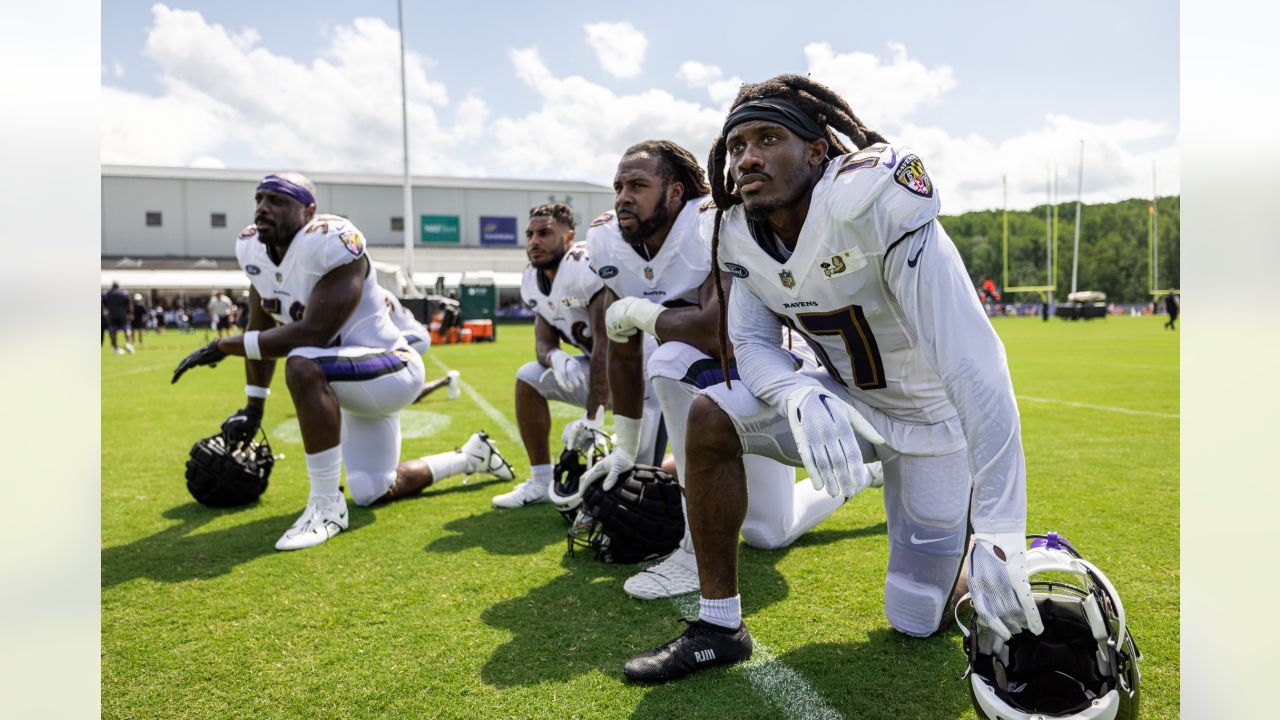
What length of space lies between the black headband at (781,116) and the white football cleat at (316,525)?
273cm

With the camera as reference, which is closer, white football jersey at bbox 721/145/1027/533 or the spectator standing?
white football jersey at bbox 721/145/1027/533

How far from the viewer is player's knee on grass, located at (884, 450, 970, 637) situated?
8.21 ft

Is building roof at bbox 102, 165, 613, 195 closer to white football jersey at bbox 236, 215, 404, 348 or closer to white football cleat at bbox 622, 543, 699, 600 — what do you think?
white football jersey at bbox 236, 215, 404, 348

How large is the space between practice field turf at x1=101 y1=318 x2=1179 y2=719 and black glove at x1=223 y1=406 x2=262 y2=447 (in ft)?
1.30

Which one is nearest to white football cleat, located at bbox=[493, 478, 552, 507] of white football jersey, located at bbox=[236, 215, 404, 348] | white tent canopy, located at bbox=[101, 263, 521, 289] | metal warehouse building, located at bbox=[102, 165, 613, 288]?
white football jersey, located at bbox=[236, 215, 404, 348]

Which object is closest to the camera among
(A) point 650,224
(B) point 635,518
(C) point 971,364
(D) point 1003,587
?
(D) point 1003,587

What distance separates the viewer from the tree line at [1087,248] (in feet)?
214

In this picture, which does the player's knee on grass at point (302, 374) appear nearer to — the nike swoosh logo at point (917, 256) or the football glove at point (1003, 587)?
the nike swoosh logo at point (917, 256)

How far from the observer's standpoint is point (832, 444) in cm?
214

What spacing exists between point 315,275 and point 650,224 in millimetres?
1817

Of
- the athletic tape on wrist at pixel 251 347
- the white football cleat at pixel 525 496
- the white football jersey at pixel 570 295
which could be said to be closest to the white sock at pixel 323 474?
the athletic tape on wrist at pixel 251 347

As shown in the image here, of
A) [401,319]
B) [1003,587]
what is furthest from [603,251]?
[1003,587]

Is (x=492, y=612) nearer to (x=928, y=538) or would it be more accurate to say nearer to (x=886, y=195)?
(x=928, y=538)
